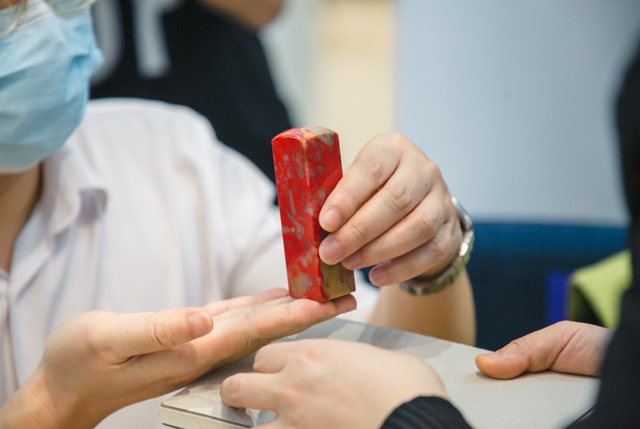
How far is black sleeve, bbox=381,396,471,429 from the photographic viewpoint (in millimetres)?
425

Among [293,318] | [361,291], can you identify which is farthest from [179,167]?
[293,318]

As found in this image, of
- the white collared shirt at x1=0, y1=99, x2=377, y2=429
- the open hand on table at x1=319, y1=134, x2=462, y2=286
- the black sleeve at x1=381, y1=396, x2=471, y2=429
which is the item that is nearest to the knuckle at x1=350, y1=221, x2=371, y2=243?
the open hand on table at x1=319, y1=134, x2=462, y2=286

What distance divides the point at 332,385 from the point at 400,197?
0.78 feet

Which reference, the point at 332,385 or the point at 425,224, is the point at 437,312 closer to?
the point at 425,224

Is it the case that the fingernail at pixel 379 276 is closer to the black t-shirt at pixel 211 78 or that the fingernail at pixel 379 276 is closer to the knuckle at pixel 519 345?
the knuckle at pixel 519 345

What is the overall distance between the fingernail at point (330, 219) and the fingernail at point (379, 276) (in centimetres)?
9

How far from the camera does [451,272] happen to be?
74cm

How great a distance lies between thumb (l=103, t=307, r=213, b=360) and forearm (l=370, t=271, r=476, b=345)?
13.1 inches

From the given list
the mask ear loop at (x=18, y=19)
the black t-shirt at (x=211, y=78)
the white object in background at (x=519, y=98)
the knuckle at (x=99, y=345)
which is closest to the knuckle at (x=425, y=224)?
the knuckle at (x=99, y=345)

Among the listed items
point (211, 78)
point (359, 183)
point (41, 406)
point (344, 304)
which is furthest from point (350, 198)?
point (211, 78)

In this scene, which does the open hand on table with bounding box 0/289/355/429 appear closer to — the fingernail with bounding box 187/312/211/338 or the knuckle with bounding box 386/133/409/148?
the fingernail with bounding box 187/312/211/338

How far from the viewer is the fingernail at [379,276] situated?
65 centimetres

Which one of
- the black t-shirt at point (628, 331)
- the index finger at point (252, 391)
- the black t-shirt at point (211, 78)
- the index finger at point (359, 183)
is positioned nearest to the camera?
the black t-shirt at point (628, 331)

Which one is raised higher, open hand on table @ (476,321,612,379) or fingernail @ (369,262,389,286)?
fingernail @ (369,262,389,286)
